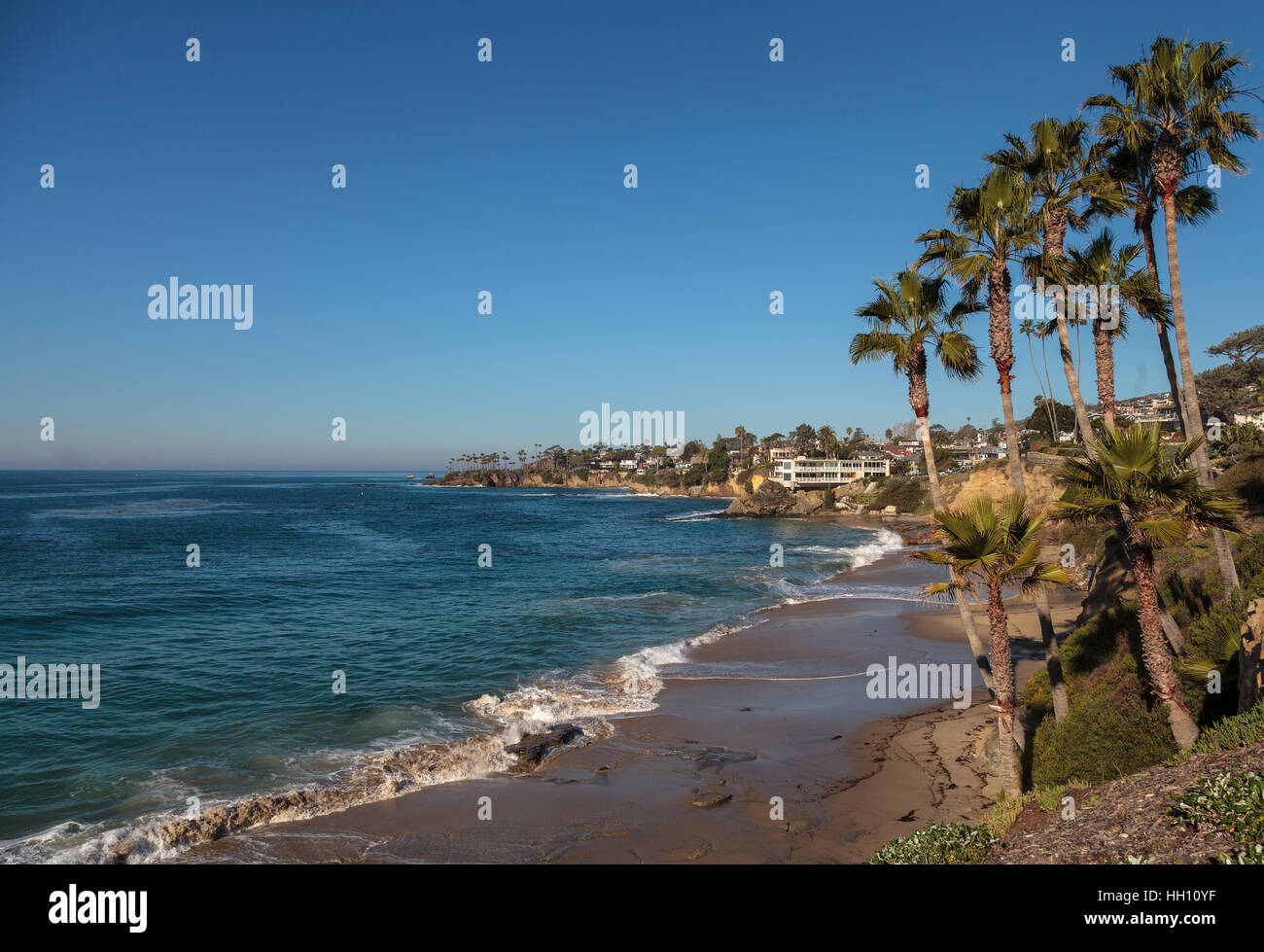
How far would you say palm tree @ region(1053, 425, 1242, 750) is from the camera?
10.8m

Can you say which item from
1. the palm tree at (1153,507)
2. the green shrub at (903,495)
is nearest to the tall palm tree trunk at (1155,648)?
the palm tree at (1153,507)

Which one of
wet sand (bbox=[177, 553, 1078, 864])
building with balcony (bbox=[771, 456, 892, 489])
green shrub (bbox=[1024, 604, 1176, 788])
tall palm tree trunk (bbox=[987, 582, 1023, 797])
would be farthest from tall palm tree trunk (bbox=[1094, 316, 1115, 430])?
building with balcony (bbox=[771, 456, 892, 489])

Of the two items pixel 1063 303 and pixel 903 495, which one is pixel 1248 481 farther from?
pixel 903 495

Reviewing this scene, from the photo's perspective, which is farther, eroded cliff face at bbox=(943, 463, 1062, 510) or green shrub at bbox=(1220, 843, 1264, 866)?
eroded cliff face at bbox=(943, 463, 1062, 510)

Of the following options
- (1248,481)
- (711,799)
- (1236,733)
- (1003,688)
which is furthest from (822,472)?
(1236,733)

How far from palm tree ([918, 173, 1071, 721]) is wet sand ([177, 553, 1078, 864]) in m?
3.83

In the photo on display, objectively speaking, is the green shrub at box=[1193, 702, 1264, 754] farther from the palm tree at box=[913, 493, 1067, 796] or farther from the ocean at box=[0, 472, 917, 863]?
the ocean at box=[0, 472, 917, 863]

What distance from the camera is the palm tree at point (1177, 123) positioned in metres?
14.6

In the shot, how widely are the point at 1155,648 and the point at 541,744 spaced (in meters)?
13.5

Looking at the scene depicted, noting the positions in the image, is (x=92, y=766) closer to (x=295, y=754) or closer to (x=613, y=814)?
(x=295, y=754)

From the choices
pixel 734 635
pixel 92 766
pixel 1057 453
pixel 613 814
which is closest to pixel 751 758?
pixel 613 814

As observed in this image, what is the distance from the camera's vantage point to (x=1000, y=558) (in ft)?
36.7
